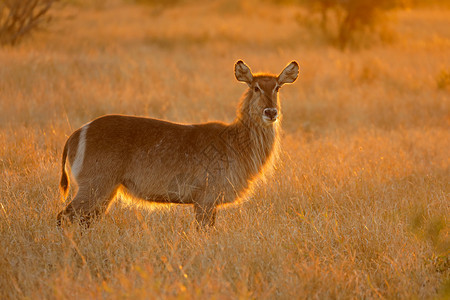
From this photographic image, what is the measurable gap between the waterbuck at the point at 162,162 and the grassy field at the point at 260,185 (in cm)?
26

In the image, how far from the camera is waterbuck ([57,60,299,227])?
428 cm

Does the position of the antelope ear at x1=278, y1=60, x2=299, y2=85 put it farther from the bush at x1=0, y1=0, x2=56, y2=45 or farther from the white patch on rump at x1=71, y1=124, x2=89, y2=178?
the bush at x1=0, y1=0, x2=56, y2=45

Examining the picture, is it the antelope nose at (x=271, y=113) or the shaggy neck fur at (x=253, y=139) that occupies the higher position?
the antelope nose at (x=271, y=113)

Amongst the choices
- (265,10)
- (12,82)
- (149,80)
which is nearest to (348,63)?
(149,80)

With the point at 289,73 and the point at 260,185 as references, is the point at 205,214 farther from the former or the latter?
the point at 289,73

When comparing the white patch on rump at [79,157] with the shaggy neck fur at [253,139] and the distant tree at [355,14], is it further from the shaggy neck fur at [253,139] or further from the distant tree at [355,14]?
the distant tree at [355,14]

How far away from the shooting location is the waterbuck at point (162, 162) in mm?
4281

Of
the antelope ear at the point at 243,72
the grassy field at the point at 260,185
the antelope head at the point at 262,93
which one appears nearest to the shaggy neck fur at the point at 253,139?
the antelope head at the point at 262,93

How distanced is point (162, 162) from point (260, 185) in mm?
1476

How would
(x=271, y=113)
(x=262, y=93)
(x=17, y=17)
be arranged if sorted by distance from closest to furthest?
(x=271, y=113) → (x=262, y=93) → (x=17, y=17)

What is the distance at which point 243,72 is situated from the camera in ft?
15.6

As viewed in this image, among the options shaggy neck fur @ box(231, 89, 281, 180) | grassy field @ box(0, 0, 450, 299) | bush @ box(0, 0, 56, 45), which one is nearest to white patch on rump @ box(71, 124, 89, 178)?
grassy field @ box(0, 0, 450, 299)

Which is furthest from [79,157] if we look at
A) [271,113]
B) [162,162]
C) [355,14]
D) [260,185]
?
[355,14]

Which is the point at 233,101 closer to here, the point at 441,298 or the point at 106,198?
the point at 106,198
